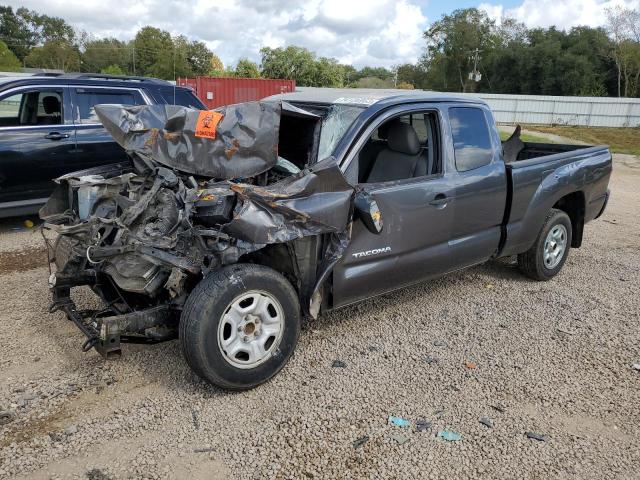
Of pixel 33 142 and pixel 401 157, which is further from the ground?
pixel 401 157

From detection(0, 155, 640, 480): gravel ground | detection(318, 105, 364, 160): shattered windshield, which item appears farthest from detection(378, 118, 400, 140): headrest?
detection(0, 155, 640, 480): gravel ground

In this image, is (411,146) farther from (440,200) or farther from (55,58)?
(55,58)

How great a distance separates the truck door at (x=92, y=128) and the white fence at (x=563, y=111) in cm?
3245

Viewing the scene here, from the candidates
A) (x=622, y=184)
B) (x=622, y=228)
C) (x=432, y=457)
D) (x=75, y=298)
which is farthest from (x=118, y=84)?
(x=622, y=184)

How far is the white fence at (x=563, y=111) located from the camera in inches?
1404

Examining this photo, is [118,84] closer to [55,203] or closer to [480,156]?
[55,203]

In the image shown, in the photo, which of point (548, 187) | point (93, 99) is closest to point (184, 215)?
point (548, 187)

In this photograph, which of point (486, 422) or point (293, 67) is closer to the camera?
point (486, 422)

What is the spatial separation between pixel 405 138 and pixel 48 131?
188 inches

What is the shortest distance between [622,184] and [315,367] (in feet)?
37.5

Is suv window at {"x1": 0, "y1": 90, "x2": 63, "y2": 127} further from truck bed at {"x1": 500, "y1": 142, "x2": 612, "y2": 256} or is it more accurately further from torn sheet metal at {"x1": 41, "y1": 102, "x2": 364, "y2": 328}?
truck bed at {"x1": 500, "y1": 142, "x2": 612, "y2": 256}

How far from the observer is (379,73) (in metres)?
113

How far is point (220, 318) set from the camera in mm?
3113

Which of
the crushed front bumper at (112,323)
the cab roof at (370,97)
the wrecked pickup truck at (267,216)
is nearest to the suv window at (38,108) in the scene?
the wrecked pickup truck at (267,216)
